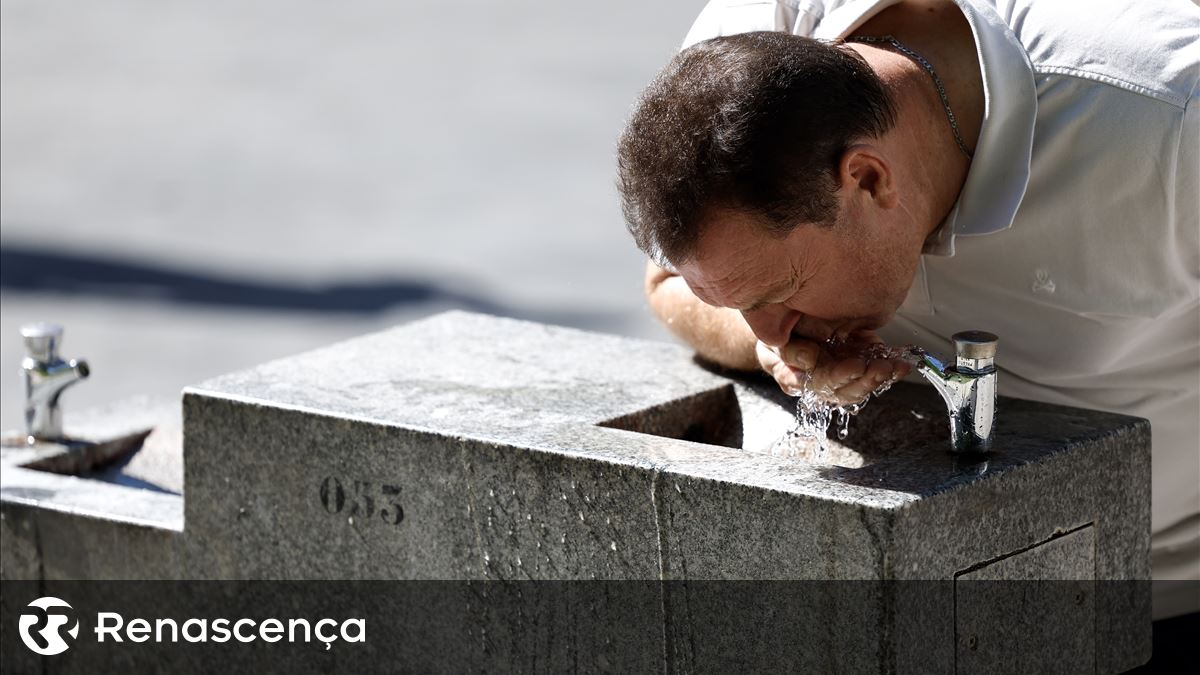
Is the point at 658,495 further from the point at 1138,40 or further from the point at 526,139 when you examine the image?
the point at 526,139

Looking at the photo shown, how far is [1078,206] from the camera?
310cm

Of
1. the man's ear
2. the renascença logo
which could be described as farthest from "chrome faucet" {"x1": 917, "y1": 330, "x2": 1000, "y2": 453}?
the renascença logo

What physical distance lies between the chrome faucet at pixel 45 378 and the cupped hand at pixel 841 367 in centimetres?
200

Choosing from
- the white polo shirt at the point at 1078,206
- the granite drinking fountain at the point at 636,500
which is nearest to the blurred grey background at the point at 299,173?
the granite drinking fountain at the point at 636,500

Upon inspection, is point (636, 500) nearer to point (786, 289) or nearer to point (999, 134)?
point (786, 289)

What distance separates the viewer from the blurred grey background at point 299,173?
844 cm

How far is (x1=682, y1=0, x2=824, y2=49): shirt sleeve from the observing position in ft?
11.1

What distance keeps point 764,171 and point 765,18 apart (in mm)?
682

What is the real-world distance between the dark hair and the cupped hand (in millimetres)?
278

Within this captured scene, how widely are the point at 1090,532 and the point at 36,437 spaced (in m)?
2.60

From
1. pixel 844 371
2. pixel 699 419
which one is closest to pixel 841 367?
pixel 844 371

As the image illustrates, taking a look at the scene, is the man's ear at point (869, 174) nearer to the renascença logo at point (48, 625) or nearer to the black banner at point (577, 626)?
the black banner at point (577, 626)

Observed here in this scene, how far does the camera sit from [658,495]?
2902 millimetres

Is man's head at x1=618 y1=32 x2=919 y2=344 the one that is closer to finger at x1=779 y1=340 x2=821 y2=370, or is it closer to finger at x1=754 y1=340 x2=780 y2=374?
finger at x1=779 y1=340 x2=821 y2=370
